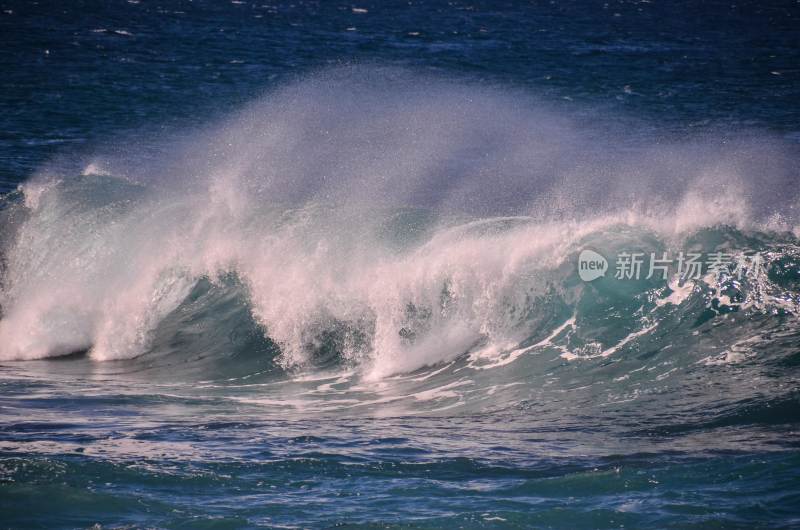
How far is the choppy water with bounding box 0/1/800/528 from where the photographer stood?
25.0 ft

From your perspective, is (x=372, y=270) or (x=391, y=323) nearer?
(x=391, y=323)

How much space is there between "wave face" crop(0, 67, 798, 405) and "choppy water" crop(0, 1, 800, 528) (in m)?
0.05

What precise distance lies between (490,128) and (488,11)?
51536 mm

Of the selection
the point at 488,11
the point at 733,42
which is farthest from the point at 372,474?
the point at 488,11

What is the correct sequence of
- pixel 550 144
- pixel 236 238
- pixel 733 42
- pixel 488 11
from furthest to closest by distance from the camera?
pixel 488 11, pixel 733 42, pixel 550 144, pixel 236 238

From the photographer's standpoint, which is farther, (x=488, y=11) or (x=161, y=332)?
(x=488, y=11)

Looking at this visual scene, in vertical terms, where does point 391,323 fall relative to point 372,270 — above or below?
below

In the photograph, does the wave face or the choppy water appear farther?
the wave face

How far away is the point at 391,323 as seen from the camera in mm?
13469

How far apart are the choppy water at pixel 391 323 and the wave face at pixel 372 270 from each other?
0.05m

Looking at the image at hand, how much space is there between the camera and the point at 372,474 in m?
8.05

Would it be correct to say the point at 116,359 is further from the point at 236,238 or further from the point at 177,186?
the point at 177,186

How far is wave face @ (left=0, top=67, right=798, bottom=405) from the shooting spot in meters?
12.5

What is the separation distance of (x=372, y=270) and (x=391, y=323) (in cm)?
150
